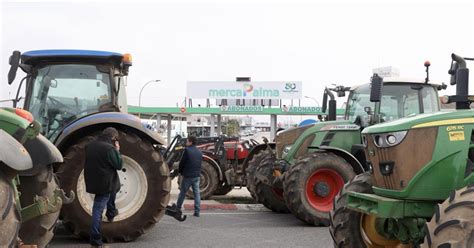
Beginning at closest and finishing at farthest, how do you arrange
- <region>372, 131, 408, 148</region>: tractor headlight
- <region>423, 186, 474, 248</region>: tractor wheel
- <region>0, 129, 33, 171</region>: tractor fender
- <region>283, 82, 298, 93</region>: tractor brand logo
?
<region>423, 186, 474, 248</region>: tractor wheel
<region>0, 129, 33, 171</region>: tractor fender
<region>372, 131, 408, 148</region>: tractor headlight
<region>283, 82, 298, 93</region>: tractor brand logo

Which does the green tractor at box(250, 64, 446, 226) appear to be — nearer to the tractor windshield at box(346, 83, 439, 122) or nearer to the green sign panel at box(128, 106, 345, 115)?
the tractor windshield at box(346, 83, 439, 122)

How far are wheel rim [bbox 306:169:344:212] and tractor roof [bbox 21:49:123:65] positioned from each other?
4.04 m

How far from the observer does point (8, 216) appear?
3719 millimetres

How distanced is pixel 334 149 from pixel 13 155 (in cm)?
643

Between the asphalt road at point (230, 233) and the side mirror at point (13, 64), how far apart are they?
233cm

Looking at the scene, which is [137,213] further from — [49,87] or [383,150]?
[383,150]

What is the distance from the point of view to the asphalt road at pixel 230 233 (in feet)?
23.7

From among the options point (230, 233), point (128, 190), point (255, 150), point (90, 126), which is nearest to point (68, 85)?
point (90, 126)

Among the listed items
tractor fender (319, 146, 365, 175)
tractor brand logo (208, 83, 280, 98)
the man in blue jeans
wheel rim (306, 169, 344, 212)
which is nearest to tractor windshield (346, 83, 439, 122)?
tractor fender (319, 146, 365, 175)

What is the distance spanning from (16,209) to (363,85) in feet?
23.8

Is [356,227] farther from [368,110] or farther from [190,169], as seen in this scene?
[190,169]

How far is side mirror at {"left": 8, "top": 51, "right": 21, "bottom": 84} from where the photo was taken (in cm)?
686

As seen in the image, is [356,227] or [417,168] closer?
[417,168]

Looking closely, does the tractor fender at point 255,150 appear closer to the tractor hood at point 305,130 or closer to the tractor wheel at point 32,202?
the tractor hood at point 305,130
